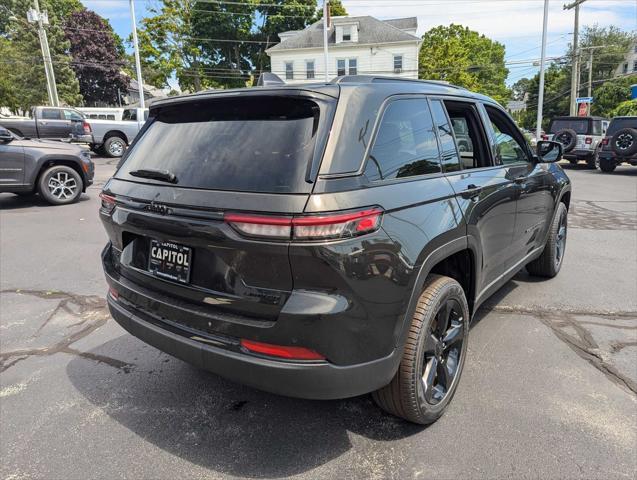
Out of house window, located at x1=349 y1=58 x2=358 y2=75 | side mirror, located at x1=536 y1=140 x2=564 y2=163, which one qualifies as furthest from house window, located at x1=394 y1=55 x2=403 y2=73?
side mirror, located at x1=536 y1=140 x2=564 y2=163

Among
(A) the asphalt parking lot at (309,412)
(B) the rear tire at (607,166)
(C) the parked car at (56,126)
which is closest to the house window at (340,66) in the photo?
(C) the parked car at (56,126)

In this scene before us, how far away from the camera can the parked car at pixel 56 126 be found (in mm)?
17062

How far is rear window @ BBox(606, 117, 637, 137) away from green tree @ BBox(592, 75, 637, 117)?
3387cm

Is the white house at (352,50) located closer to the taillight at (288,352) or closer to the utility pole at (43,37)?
the utility pole at (43,37)

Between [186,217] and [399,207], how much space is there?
101 centimetres

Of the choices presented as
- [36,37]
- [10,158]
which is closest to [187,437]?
[10,158]

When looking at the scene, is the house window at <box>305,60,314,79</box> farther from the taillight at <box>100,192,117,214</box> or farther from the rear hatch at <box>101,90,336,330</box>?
the rear hatch at <box>101,90,336,330</box>

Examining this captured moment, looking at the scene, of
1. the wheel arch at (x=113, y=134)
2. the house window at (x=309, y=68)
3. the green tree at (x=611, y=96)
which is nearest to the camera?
the wheel arch at (x=113, y=134)

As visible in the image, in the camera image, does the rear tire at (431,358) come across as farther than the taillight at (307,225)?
Yes

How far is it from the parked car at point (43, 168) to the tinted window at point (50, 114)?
1037 centimetres

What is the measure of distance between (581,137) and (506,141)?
16090mm

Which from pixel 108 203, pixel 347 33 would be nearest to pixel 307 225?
pixel 108 203

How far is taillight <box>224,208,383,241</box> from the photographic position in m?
1.86

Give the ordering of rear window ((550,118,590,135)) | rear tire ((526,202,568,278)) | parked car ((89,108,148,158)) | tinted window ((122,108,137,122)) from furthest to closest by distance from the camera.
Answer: tinted window ((122,108,137,122)) → parked car ((89,108,148,158)) → rear window ((550,118,590,135)) → rear tire ((526,202,568,278))
